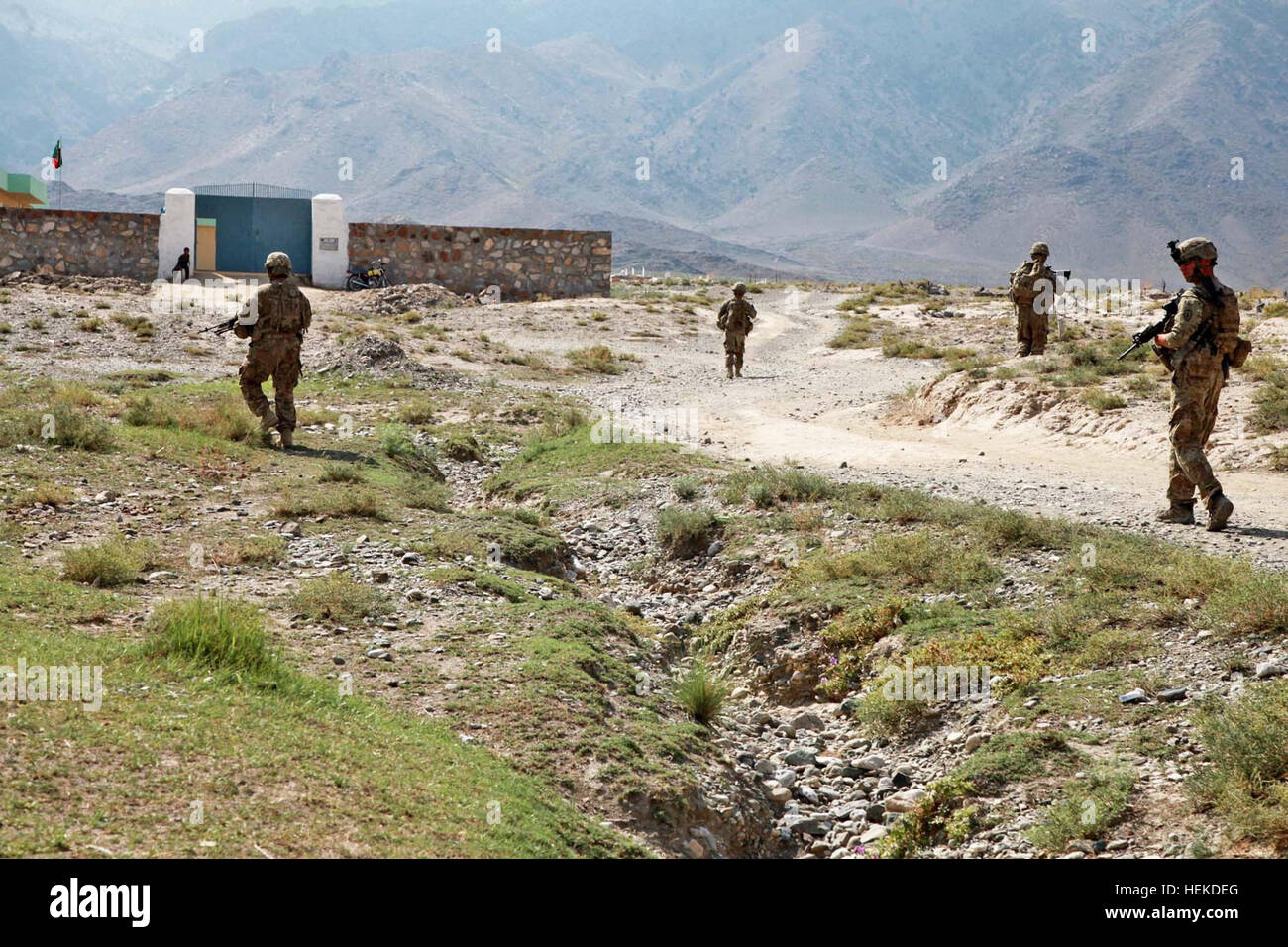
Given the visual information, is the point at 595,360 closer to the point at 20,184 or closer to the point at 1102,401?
the point at 1102,401

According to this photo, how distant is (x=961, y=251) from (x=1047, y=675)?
166987 millimetres

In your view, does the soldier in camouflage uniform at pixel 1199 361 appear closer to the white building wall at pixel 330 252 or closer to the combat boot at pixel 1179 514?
the combat boot at pixel 1179 514

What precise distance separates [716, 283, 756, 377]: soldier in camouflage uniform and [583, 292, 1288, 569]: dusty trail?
444 millimetres

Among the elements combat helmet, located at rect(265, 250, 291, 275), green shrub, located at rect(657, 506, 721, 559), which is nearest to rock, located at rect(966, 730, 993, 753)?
green shrub, located at rect(657, 506, 721, 559)

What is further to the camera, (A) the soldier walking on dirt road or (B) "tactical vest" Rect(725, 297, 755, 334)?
(B) "tactical vest" Rect(725, 297, 755, 334)

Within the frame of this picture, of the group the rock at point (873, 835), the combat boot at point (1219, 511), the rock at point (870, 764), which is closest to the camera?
the rock at point (873, 835)

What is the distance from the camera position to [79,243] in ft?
123

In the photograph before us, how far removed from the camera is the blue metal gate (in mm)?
40500

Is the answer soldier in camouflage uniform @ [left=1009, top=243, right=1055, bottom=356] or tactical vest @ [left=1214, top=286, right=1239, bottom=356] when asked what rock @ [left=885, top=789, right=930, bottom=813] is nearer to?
tactical vest @ [left=1214, top=286, right=1239, bottom=356]

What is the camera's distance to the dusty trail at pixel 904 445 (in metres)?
11.1

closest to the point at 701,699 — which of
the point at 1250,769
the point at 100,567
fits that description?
the point at 1250,769

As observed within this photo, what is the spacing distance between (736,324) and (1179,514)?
1348cm

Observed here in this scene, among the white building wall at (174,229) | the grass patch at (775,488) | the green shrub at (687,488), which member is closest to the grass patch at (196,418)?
the green shrub at (687,488)

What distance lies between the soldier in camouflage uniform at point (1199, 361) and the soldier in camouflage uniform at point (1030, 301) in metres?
9.78
